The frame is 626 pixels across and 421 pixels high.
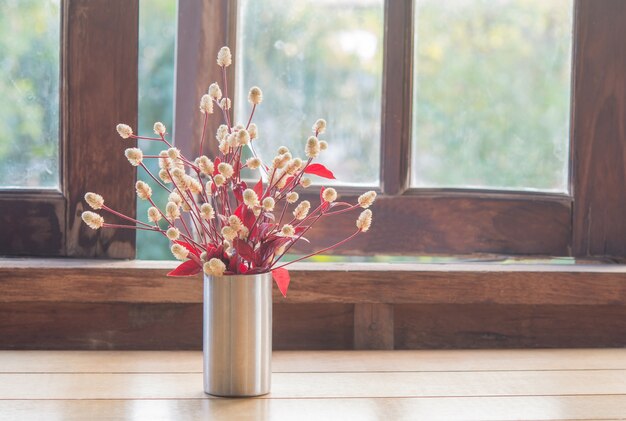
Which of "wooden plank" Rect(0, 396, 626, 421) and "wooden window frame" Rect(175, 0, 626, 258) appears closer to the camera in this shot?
"wooden plank" Rect(0, 396, 626, 421)

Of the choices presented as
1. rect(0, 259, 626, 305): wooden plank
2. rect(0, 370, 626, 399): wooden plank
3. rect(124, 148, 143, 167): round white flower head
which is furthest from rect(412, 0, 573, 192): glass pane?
rect(124, 148, 143, 167): round white flower head

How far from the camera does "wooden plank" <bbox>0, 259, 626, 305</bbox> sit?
137cm

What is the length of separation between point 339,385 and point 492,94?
2.47 feet

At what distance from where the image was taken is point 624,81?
5.20 feet

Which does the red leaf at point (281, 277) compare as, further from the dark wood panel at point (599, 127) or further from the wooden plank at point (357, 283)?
the dark wood panel at point (599, 127)

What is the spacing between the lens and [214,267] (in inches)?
40.8

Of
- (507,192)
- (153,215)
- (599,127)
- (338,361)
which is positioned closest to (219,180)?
(153,215)

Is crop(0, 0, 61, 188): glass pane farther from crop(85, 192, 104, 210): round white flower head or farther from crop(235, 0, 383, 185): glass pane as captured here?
crop(85, 192, 104, 210): round white flower head

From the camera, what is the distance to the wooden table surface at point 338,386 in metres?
1.04

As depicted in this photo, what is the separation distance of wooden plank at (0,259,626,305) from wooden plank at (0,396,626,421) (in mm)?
337

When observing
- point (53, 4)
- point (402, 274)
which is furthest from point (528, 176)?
point (53, 4)

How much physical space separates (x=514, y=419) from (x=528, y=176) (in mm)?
714

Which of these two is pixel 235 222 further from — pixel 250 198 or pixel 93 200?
pixel 93 200

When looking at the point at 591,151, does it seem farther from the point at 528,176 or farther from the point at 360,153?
the point at 360,153
